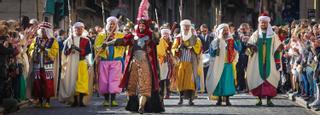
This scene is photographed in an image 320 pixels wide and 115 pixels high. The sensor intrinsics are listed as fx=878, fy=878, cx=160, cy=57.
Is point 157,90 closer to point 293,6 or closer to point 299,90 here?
point 299,90

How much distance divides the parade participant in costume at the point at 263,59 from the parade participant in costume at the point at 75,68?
130 inches

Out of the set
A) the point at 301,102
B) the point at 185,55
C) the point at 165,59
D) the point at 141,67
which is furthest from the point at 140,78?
the point at 165,59

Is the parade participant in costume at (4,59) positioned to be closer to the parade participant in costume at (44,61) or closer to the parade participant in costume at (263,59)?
the parade participant in costume at (44,61)

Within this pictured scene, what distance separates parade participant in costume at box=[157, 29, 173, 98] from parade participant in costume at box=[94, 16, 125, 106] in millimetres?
1885

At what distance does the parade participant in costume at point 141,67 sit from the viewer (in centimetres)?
1520

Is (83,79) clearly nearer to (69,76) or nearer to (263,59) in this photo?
(69,76)

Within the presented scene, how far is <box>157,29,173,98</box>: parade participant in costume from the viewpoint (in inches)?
769

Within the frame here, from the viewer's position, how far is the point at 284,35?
22.2 m

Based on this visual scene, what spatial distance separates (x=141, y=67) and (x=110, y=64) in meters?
2.38

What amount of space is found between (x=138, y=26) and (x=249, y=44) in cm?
316

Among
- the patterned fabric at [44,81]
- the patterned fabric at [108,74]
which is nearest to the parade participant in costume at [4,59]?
the patterned fabric at [44,81]

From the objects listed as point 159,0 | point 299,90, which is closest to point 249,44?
point 299,90

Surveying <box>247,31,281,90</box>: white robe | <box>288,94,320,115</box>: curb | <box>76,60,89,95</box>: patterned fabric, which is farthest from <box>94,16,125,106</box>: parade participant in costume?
<box>288,94,320,115</box>: curb

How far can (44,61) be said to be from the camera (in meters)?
17.6
